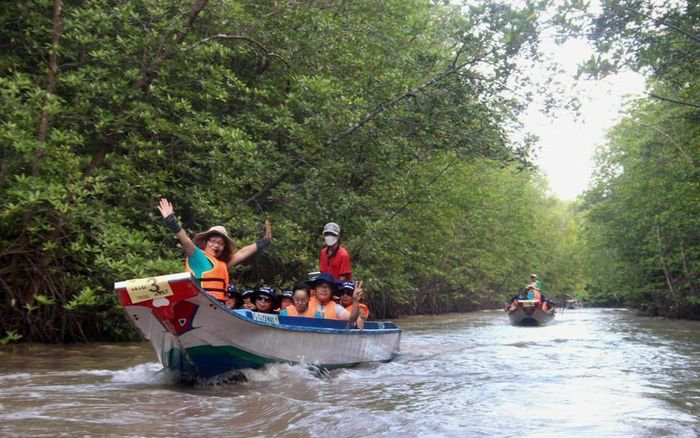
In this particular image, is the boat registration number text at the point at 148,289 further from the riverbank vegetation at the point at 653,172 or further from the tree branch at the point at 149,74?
the riverbank vegetation at the point at 653,172

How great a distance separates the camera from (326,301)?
30.7ft

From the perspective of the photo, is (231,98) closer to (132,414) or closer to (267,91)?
(267,91)

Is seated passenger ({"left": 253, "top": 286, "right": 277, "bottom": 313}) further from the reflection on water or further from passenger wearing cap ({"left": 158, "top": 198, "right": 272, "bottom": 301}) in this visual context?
passenger wearing cap ({"left": 158, "top": 198, "right": 272, "bottom": 301})

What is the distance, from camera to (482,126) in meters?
14.1

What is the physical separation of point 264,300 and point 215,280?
85.5 inches

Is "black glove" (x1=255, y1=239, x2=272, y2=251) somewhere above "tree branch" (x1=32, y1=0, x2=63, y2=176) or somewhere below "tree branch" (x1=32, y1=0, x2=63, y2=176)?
below

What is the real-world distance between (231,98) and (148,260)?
4169mm

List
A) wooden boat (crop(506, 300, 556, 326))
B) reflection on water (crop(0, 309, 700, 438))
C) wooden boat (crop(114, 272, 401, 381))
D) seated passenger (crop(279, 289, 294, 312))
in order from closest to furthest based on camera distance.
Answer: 1. reflection on water (crop(0, 309, 700, 438))
2. wooden boat (crop(114, 272, 401, 381))
3. seated passenger (crop(279, 289, 294, 312))
4. wooden boat (crop(506, 300, 556, 326))

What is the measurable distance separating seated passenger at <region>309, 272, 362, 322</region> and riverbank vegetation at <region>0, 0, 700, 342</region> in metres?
2.12

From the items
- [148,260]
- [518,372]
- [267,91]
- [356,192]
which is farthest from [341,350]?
[356,192]

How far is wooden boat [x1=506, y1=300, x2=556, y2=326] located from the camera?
74.1 feet

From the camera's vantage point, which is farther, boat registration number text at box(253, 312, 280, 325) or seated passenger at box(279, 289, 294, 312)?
seated passenger at box(279, 289, 294, 312)

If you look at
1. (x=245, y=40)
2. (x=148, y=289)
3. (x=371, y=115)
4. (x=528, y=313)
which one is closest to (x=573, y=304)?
(x=528, y=313)

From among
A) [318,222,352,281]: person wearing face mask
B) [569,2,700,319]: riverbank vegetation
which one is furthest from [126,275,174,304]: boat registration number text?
[569,2,700,319]: riverbank vegetation
